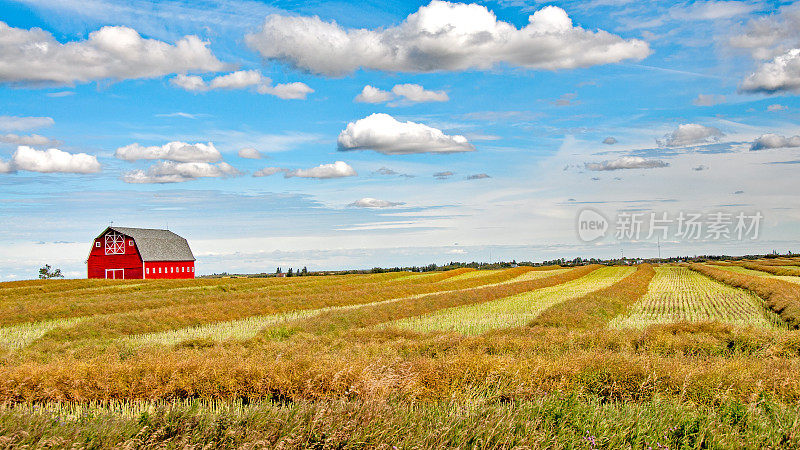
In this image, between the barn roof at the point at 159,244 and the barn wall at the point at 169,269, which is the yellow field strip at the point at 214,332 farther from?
the barn roof at the point at 159,244

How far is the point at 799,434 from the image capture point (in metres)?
6.60

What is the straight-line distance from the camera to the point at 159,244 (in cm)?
6938

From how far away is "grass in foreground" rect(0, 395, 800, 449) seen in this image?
5.66 m

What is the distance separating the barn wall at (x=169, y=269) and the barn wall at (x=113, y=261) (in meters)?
1.23

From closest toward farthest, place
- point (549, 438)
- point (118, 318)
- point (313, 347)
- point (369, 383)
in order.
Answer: point (549, 438) < point (369, 383) < point (313, 347) < point (118, 318)

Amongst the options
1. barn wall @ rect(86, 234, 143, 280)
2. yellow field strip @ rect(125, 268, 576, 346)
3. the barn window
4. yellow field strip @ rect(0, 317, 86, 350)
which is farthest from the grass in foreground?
the barn window

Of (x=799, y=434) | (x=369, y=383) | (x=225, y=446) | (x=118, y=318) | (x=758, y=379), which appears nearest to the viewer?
(x=225, y=446)

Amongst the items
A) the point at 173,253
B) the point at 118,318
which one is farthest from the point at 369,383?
the point at 173,253

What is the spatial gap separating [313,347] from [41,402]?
6.32 m

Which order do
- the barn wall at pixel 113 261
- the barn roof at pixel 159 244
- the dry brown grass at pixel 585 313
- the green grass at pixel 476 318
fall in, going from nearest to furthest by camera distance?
the dry brown grass at pixel 585 313 < the green grass at pixel 476 318 < the barn wall at pixel 113 261 < the barn roof at pixel 159 244

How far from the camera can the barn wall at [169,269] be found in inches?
2581

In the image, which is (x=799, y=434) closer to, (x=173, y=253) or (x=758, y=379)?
(x=758, y=379)

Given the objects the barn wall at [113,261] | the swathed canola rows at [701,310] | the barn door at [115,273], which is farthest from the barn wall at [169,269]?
the swathed canola rows at [701,310]

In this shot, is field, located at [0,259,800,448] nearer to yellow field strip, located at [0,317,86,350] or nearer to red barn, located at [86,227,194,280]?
yellow field strip, located at [0,317,86,350]
